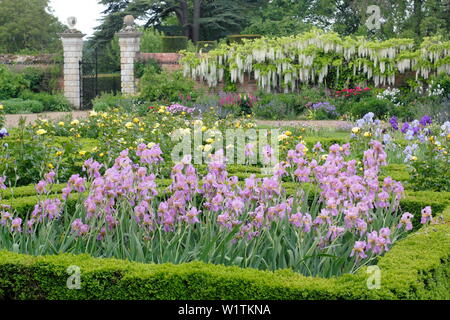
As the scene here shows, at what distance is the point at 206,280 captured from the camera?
2881mm

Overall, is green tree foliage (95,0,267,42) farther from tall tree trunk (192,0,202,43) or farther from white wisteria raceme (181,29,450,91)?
white wisteria raceme (181,29,450,91)

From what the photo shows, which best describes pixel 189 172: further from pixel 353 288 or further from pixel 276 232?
pixel 353 288

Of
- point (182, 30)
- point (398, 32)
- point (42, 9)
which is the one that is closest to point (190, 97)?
point (182, 30)

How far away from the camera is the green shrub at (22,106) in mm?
16469

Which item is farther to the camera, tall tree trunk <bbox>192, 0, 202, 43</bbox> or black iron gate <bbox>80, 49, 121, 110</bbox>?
tall tree trunk <bbox>192, 0, 202, 43</bbox>

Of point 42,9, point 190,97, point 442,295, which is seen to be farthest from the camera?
point 42,9

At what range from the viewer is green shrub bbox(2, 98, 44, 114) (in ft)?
54.0

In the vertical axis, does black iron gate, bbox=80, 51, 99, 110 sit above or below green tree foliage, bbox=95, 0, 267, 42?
below

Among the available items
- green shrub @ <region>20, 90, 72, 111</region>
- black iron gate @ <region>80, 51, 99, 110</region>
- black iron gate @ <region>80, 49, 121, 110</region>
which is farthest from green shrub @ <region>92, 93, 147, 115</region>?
black iron gate @ <region>80, 51, 99, 110</region>

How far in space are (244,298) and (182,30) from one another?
24140 millimetres

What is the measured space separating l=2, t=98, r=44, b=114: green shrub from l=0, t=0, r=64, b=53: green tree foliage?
13085 millimetres

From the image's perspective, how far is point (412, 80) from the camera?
1622cm

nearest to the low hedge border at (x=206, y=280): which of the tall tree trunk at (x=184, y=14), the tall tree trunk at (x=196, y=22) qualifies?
the tall tree trunk at (x=196, y=22)

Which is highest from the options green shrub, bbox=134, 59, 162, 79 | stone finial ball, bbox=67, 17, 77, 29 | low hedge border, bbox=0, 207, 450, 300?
stone finial ball, bbox=67, 17, 77, 29
